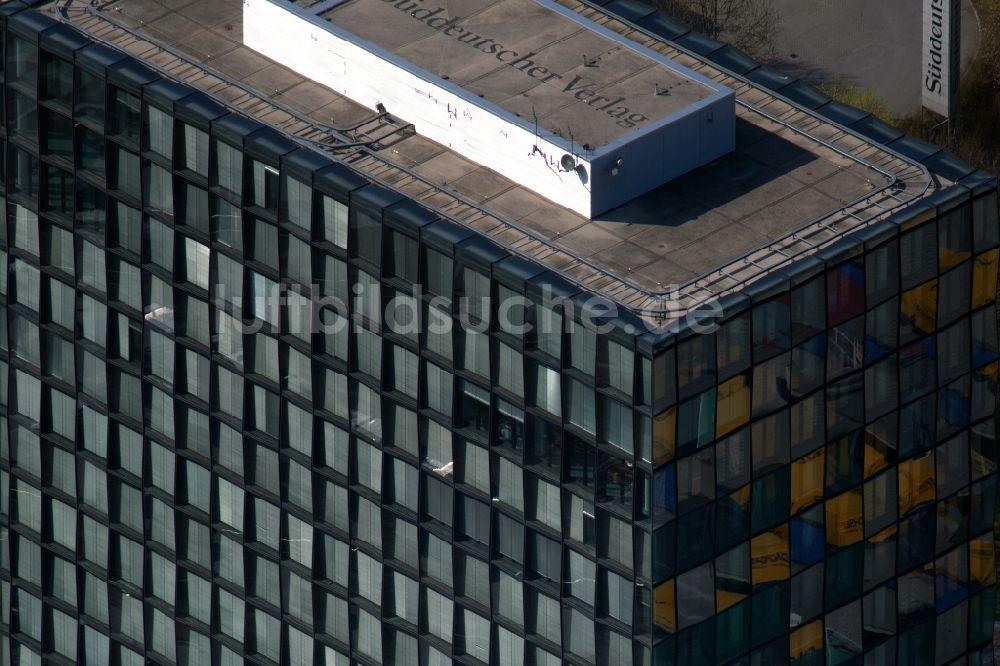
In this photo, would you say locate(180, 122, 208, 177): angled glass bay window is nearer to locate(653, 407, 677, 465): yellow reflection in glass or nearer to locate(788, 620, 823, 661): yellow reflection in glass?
locate(653, 407, 677, 465): yellow reflection in glass

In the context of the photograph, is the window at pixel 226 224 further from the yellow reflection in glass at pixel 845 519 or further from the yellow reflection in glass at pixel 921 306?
the yellow reflection in glass at pixel 921 306

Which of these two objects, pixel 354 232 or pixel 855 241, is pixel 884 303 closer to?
pixel 855 241

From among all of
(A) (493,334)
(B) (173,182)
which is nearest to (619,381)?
(A) (493,334)

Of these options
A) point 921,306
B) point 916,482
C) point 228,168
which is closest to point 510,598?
point 916,482

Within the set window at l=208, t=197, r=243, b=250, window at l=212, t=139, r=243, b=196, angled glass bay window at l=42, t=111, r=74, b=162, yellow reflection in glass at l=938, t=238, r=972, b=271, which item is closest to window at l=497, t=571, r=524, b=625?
window at l=208, t=197, r=243, b=250

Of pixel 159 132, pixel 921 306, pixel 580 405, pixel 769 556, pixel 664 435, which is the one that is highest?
pixel 159 132

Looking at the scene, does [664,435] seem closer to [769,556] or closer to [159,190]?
[769,556]

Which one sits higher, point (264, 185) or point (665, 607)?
point (264, 185)
